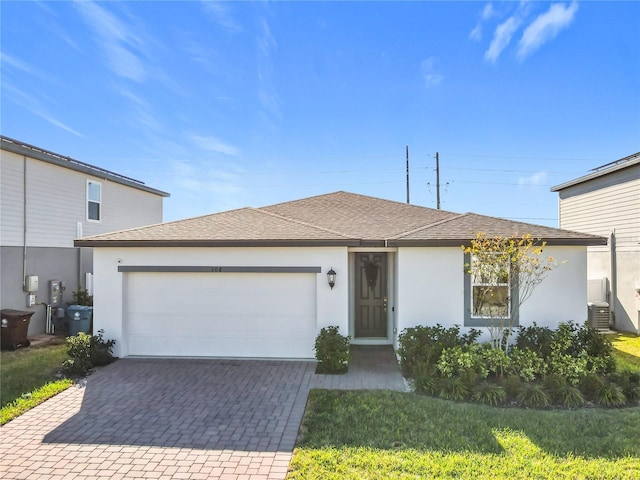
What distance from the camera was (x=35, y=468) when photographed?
4.49 metres

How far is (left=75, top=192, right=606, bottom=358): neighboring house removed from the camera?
844 cm

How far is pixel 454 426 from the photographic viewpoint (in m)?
5.29

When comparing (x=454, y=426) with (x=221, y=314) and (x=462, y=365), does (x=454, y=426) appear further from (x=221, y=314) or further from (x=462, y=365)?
(x=221, y=314)

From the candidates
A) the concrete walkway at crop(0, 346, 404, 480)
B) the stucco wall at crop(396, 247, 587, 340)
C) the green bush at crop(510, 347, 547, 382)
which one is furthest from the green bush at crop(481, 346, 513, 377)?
the concrete walkway at crop(0, 346, 404, 480)

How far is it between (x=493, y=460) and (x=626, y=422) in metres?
2.72

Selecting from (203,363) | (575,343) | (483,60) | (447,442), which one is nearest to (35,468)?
(203,363)

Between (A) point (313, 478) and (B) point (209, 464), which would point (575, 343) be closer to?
(A) point (313, 478)

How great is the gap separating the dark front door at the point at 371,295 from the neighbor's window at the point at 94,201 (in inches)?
418

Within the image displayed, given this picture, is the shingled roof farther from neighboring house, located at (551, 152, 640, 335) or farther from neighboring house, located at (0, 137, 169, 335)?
neighboring house, located at (551, 152, 640, 335)

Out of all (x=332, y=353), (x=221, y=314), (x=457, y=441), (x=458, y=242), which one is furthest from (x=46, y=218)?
(x=457, y=441)

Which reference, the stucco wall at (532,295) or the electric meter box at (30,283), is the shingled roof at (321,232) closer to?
the stucco wall at (532,295)

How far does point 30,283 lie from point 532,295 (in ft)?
46.3

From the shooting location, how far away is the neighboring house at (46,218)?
34.6ft

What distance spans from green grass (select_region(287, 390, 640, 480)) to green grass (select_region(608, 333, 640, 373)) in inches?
118
